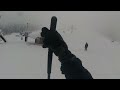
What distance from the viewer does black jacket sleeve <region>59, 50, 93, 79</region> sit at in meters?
0.64

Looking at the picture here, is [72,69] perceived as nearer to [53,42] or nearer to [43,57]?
[53,42]

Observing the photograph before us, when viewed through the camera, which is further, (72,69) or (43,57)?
(43,57)

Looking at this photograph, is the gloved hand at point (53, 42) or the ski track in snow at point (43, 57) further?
the ski track in snow at point (43, 57)

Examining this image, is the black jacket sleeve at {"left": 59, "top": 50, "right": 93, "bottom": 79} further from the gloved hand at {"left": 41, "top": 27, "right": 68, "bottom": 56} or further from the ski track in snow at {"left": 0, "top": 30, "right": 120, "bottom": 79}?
the ski track in snow at {"left": 0, "top": 30, "right": 120, "bottom": 79}

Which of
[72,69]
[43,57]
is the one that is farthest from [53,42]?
[43,57]

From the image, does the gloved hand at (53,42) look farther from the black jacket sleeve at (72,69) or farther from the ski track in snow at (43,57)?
the ski track in snow at (43,57)

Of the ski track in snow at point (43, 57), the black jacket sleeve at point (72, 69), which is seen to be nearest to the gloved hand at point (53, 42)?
the black jacket sleeve at point (72, 69)

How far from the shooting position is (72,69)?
65cm

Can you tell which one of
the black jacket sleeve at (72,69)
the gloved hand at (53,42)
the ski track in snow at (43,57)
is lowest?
the ski track in snow at (43,57)

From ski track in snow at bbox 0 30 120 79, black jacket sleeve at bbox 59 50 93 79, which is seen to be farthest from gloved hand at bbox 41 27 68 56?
ski track in snow at bbox 0 30 120 79

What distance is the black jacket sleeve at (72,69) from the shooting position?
64 centimetres

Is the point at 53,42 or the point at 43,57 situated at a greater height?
the point at 53,42
